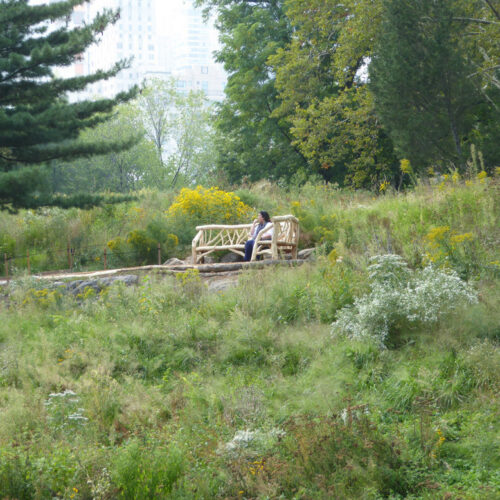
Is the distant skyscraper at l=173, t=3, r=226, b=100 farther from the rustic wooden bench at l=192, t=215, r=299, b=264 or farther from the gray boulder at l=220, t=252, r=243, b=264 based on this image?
the rustic wooden bench at l=192, t=215, r=299, b=264

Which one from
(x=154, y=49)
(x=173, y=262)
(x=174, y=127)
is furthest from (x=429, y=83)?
(x=154, y=49)

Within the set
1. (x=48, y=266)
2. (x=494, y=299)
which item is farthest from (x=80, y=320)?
(x=48, y=266)

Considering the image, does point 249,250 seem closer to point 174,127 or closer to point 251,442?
point 251,442

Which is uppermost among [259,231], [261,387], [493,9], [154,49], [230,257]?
[154,49]

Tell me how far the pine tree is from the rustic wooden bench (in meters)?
3.13

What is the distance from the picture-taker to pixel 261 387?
5.08 m

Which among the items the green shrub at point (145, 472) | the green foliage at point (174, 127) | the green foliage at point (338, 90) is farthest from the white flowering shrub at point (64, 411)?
the green foliage at point (174, 127)

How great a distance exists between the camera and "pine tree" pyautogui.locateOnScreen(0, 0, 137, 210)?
11.8 m

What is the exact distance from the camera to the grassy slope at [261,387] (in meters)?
3.51

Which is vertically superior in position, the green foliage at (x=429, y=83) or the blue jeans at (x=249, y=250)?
the green foliage at (x=429, y=83)

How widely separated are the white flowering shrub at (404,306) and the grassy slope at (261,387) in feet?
0.49

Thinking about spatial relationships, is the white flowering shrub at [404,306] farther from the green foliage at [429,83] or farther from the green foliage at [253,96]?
the green foliage at [253,96]

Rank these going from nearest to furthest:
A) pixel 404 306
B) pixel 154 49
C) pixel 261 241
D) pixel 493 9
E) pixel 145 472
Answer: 1. pixel 145 472
2. pixel 404 306
3. pixel 261 241
4. pixel 493 9
5. pixel 154 49

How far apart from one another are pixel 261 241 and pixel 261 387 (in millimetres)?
4621
